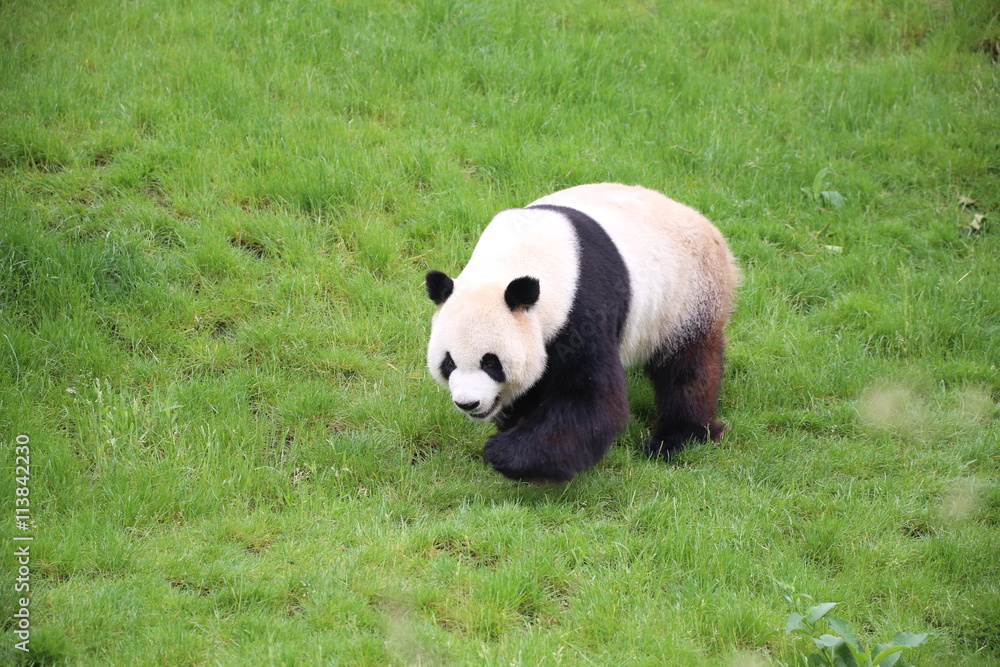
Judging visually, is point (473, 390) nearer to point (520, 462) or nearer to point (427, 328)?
point (520, 462)

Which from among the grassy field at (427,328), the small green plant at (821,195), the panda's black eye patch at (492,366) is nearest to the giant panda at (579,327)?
the panda's black eye patch at (492,366)

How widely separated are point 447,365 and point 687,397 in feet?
5.82

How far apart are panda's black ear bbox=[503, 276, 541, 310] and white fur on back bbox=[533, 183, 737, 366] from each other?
0.96m

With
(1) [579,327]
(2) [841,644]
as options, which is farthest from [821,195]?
(2) [841,644]

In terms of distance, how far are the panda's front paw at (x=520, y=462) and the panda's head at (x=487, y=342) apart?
0.70 ft

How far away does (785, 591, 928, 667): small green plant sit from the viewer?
151 inches

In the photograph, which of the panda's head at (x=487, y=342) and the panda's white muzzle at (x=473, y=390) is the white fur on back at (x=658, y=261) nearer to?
the panda's head at (x=487, y=342)

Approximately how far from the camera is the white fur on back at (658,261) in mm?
5625

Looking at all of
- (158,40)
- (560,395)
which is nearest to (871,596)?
(560,395)

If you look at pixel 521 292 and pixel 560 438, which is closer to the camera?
pixel 521 292

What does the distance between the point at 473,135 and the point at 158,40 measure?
310cm

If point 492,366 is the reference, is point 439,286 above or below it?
above

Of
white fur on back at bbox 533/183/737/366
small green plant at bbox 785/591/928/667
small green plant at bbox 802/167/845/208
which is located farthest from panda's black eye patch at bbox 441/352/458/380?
small green plant at bbox 802/167/845/208

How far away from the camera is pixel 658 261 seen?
5.73 m
